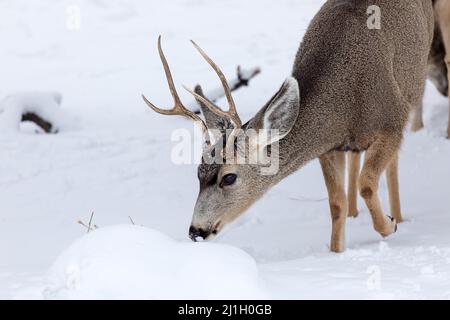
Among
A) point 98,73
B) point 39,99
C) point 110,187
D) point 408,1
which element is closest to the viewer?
point 408,1

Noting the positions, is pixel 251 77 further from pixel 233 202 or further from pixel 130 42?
pixel 233 202

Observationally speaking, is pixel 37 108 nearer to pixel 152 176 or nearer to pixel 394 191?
pixel 152 176

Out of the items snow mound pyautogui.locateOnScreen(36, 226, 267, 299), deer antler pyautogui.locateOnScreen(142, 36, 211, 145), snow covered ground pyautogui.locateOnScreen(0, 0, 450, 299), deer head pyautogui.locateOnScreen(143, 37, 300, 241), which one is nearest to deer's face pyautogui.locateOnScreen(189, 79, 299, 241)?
deer head pyautogui.locateOnScreen(143, 37, 300, 241)

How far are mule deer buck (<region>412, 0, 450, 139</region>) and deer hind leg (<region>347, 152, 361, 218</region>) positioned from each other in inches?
57.8

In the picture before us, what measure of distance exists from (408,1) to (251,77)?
3662mm

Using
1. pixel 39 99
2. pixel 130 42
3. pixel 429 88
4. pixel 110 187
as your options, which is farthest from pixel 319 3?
pixel 110 187

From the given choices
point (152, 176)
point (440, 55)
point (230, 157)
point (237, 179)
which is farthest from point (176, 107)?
point (440, 55)

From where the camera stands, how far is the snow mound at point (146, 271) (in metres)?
3.53

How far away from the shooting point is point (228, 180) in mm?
5273

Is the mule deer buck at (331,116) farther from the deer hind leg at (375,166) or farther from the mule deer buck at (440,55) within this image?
the mule deer buck at (440,55)

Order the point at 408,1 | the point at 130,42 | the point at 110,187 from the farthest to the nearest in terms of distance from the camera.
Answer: the point at 130,42 → the point at 110,187 → the point at 408,1

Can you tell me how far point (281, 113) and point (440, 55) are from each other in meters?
3.48

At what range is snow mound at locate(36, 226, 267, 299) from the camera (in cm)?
353
